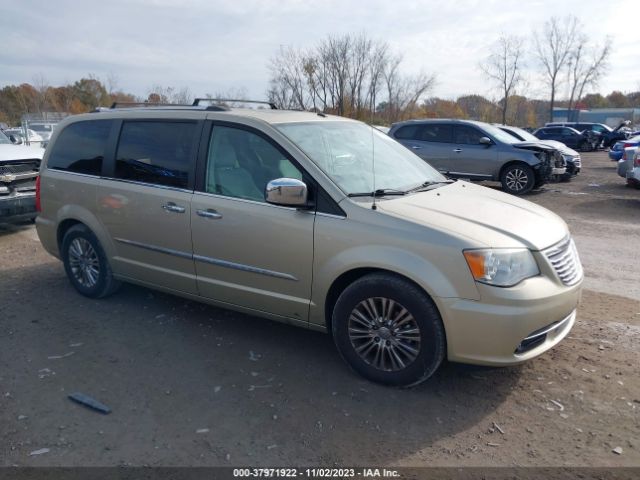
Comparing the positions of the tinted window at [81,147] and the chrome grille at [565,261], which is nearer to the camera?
the chrome grille at [565,261]

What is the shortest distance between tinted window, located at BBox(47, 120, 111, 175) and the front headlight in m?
3.63

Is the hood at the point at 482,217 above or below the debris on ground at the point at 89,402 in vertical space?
above

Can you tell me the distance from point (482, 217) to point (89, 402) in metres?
2.95

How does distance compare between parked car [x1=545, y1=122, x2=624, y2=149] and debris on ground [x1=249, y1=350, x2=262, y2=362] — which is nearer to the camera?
debris on ground [x1=249, y1=350, x2=262, y2=362]

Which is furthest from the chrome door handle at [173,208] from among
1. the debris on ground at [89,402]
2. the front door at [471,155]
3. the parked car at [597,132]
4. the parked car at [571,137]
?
the parked car at [597,132]

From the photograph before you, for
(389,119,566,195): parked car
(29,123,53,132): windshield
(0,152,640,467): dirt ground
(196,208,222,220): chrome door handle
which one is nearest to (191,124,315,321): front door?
(196,208,222,220): chrome door handle

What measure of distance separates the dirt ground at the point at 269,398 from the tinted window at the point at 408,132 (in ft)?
30.2

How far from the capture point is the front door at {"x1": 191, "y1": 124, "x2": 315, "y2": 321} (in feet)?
12.4

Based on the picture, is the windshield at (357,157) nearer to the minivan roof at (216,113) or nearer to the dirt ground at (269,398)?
the minivan roof at (216,113)

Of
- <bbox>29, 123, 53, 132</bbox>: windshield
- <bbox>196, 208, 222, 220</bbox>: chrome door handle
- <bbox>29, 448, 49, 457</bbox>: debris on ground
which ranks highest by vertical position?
<bbox>29, 123, 53, 132</bbox>: windshield

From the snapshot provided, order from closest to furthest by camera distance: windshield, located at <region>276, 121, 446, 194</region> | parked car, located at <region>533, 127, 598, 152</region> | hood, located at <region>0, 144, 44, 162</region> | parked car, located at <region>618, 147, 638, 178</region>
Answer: windshield, located at <region>276, 121, 446, 194</region>, hood, located at <region>0, 144, 44, 162</region>, parked car, located at <region>618, 147, 638, 178</region>, parked car, located at <region>533, 127, 598, 152</region>

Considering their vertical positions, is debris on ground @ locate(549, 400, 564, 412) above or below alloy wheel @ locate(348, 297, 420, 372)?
below

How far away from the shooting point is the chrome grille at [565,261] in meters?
3.48

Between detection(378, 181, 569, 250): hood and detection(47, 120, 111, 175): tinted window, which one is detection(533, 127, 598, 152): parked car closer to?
detection(378, 181, 569, 250): hood
